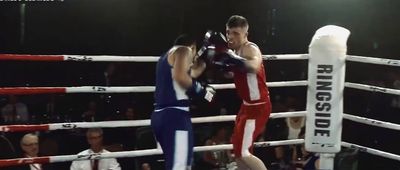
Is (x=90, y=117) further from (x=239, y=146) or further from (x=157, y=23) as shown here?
(x=239, y=146)

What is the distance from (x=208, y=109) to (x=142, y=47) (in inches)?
74.6

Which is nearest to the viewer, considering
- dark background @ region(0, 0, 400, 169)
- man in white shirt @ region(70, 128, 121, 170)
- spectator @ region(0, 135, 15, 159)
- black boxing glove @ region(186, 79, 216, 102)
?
black boxing glove @ region(186, 79, 216, 102)

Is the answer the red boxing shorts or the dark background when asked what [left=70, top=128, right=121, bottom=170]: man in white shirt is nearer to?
the red boxing shorts

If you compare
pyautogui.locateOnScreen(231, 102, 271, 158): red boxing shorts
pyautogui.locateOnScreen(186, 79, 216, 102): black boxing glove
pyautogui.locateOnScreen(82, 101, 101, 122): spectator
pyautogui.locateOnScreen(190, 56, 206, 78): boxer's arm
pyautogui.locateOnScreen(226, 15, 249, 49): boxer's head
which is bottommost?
pyautogui.locateOnScreen(82, 101, 101, 122): spectator

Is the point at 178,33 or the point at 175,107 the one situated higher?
the point at 178,33

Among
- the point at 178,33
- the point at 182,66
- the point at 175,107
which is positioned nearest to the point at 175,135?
the point at 175,107

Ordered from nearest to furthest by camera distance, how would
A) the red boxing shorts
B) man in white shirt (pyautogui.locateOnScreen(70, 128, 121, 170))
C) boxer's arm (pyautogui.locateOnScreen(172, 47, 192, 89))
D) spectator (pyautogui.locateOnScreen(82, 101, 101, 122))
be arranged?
boxer's arm (pyautogui.locateOnScreen(172, 47, 192, 89)), the red boxing shorts, man in white shirt (pyautogui.locateOnScreen(70, 128, 121, 170)), spectator (pyautogui.locateOnScreen(82, 101, 101, 122))

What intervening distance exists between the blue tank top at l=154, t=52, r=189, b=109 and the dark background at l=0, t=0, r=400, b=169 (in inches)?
128

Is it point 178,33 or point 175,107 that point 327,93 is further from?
point 178,33

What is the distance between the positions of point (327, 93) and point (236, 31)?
0.78 meters

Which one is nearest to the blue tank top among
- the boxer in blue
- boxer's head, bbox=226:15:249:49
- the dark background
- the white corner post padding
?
the boxer in blue

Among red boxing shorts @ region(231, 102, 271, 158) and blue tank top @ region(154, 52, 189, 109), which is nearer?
blue tank top @ region(154, 52, 189, 109)

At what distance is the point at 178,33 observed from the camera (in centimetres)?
830

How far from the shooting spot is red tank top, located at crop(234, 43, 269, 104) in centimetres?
375
